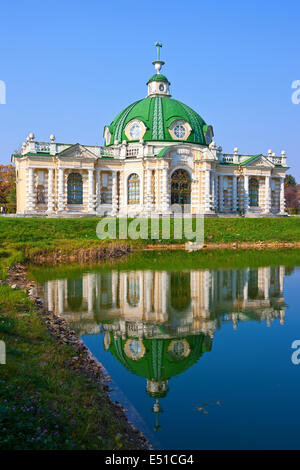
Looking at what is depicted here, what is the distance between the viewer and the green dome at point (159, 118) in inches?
1841

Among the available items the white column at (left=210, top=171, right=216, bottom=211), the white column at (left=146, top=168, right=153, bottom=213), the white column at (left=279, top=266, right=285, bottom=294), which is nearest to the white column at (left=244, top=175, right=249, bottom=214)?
the white column at (left=210, top=171, right=216, bottom=211)

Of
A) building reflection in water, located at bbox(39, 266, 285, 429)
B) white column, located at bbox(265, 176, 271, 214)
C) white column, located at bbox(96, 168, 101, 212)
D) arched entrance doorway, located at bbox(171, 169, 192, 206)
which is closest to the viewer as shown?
building reflection in water, located at bbox(39, 266, 285, 429)

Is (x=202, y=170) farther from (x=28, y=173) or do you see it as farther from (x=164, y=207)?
(x=28, y=173)

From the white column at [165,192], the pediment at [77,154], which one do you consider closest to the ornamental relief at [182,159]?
the white column at [165,192]

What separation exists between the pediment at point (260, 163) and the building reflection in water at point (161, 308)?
29.6m

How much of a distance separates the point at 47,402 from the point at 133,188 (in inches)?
1606

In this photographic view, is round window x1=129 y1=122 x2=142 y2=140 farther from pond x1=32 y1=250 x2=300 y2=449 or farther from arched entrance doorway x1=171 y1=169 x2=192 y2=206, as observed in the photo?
pond x1=32 y1=250 x2=300 y2=449

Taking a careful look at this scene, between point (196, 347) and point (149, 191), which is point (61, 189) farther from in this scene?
point (196, 347)

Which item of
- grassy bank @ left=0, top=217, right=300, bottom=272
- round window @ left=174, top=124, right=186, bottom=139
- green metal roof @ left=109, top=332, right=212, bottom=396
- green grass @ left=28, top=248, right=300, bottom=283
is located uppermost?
round window @ left=174, top=124, right=186, bottom=139

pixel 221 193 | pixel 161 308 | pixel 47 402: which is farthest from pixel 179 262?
pixel 221 193

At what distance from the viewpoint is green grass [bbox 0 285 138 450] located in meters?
5.18

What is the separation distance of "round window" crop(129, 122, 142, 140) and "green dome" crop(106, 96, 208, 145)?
50cm

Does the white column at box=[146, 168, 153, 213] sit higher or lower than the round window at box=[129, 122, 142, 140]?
lower
